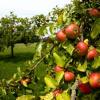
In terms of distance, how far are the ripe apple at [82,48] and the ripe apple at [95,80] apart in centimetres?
16

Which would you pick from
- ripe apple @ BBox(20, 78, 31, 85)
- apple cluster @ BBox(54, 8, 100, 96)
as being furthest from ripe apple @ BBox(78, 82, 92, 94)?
ripe apple @ BBox(20, 78, 31, 85)

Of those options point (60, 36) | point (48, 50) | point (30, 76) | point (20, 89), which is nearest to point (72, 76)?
point (60, 36)

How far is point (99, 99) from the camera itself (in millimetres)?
2518

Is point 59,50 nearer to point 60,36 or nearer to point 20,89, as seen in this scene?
point 60,36

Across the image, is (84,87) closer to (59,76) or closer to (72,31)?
(59,76)

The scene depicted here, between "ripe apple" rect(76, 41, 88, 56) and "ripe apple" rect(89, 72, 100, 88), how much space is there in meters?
0.16

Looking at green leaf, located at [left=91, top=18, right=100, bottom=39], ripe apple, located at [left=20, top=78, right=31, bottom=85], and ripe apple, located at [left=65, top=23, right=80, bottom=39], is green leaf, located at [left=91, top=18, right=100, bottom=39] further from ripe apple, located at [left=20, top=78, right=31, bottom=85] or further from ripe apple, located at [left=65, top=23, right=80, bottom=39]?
ripe apple, located at [left=20, top=78, right=31, bottom=85]

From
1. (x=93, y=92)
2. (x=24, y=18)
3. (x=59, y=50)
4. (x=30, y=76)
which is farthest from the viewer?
(x=24, y=18)

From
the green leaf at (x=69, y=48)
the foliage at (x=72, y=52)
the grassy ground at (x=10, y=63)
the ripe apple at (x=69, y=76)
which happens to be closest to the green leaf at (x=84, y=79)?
the foliage at (x=72, y=52)

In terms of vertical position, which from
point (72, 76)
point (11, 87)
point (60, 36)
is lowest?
point (11, 87)

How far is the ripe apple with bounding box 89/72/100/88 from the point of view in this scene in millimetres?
2129

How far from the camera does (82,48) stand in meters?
2.26

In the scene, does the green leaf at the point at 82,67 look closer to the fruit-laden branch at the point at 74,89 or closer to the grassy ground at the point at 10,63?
the fruit-laden branch at the point at 74,89

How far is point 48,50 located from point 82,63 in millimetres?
850
